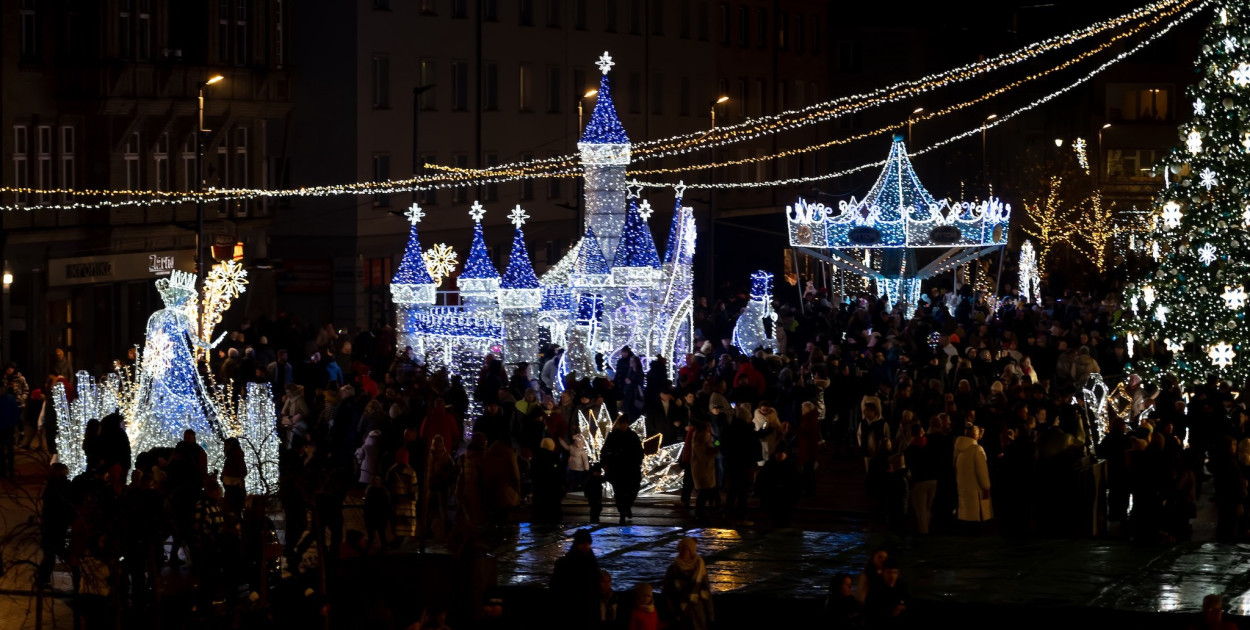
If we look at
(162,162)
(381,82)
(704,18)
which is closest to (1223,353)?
(162,162)

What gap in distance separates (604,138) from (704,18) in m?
34.1

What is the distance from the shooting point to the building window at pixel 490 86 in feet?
193

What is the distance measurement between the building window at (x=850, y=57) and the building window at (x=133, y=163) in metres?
45.2

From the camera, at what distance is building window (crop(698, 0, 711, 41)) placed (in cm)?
7112

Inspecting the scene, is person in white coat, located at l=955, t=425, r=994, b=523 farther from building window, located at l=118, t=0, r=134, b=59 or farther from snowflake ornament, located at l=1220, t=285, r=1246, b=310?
building window, located at l=118, t=0, r=134, b=59

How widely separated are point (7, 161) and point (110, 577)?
2534 cm

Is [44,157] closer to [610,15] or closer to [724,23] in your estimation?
[610,15]

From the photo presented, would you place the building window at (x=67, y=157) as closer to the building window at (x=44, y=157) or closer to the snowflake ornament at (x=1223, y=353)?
the building window at (x=44, y=157)

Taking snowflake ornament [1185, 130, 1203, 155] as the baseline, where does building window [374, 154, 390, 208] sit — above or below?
above

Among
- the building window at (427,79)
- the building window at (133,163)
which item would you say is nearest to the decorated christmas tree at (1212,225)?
the building window at (133,163)

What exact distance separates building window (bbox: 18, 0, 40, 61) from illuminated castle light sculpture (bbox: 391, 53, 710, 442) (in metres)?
7.87

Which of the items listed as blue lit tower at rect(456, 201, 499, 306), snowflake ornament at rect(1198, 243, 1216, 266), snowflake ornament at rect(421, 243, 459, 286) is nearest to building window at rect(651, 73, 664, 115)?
snowflake ornament at rect(421, 243, 459, 286)

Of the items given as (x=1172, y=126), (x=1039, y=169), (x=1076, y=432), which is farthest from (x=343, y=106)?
(x=1172, y=126)

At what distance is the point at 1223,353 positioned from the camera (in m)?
30.3
